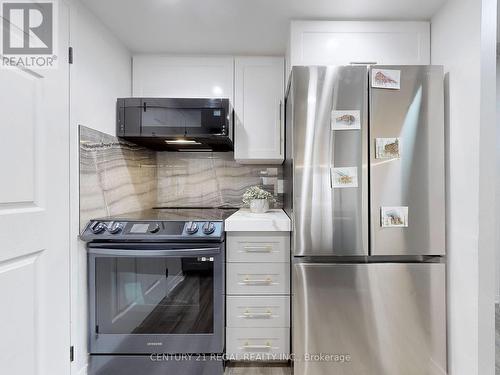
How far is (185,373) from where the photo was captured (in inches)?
59.9

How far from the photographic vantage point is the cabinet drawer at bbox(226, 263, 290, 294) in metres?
1.59

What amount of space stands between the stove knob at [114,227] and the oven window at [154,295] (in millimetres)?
163

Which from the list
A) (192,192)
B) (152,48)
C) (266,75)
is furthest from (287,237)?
(152,48)

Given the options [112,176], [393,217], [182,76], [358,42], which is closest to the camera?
[393,217]

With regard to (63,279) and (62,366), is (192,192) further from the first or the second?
(62,366)

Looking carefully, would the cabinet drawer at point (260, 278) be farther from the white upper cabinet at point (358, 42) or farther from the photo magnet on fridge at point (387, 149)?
the white upper cabinet at point (358, 42)

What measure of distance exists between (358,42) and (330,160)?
2.82 feet

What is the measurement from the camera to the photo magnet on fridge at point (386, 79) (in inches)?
56.0

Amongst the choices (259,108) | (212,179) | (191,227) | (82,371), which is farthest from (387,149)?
(82,371)

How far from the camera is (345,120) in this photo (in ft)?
4.65

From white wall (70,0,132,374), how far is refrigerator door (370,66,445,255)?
5.30 feet

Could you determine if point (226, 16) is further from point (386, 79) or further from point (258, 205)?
point (258, 205)

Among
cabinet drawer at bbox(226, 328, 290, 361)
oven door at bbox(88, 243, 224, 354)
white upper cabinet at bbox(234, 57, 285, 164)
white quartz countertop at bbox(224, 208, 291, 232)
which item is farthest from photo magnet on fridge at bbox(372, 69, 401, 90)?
cabinet drawer at bbox(226, 328, 290, 361)

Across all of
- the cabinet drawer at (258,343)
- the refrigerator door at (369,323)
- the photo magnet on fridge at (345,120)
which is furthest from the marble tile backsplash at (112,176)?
the photo magnet on fridge at (345,120)
